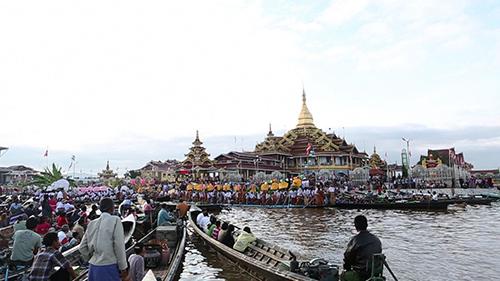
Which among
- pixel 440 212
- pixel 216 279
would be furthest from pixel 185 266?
pixel 440 212

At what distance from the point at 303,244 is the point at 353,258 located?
31.1 feet

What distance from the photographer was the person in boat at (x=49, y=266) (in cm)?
538

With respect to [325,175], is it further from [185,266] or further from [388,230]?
[185,266]

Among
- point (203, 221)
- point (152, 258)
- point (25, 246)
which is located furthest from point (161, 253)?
point (203, 221)

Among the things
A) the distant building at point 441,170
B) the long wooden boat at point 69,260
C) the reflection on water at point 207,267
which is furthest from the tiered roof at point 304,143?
the long wooden boat at point 69,260

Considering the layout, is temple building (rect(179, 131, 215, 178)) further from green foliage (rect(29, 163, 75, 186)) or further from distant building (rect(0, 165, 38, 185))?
distant building (rect(0, 165, 38, 185))

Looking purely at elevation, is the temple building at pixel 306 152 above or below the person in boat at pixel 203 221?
above

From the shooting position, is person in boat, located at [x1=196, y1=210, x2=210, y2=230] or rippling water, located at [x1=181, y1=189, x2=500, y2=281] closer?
rippling water, located at [x1=181, y1=189, x2=500, y2=281]

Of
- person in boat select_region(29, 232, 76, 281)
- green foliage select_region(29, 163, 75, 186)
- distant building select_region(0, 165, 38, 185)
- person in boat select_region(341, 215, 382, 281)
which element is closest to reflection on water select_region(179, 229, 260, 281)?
person in boat select_region(341, 215, 382, 281)

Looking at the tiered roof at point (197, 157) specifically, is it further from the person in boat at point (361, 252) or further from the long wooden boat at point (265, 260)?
the person in boat at point (361, 252)

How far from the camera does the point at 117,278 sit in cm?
490

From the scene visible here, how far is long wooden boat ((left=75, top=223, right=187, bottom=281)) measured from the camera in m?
8.38

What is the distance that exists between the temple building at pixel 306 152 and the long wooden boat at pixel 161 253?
43545 mm

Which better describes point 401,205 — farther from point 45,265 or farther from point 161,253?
point 45,265
